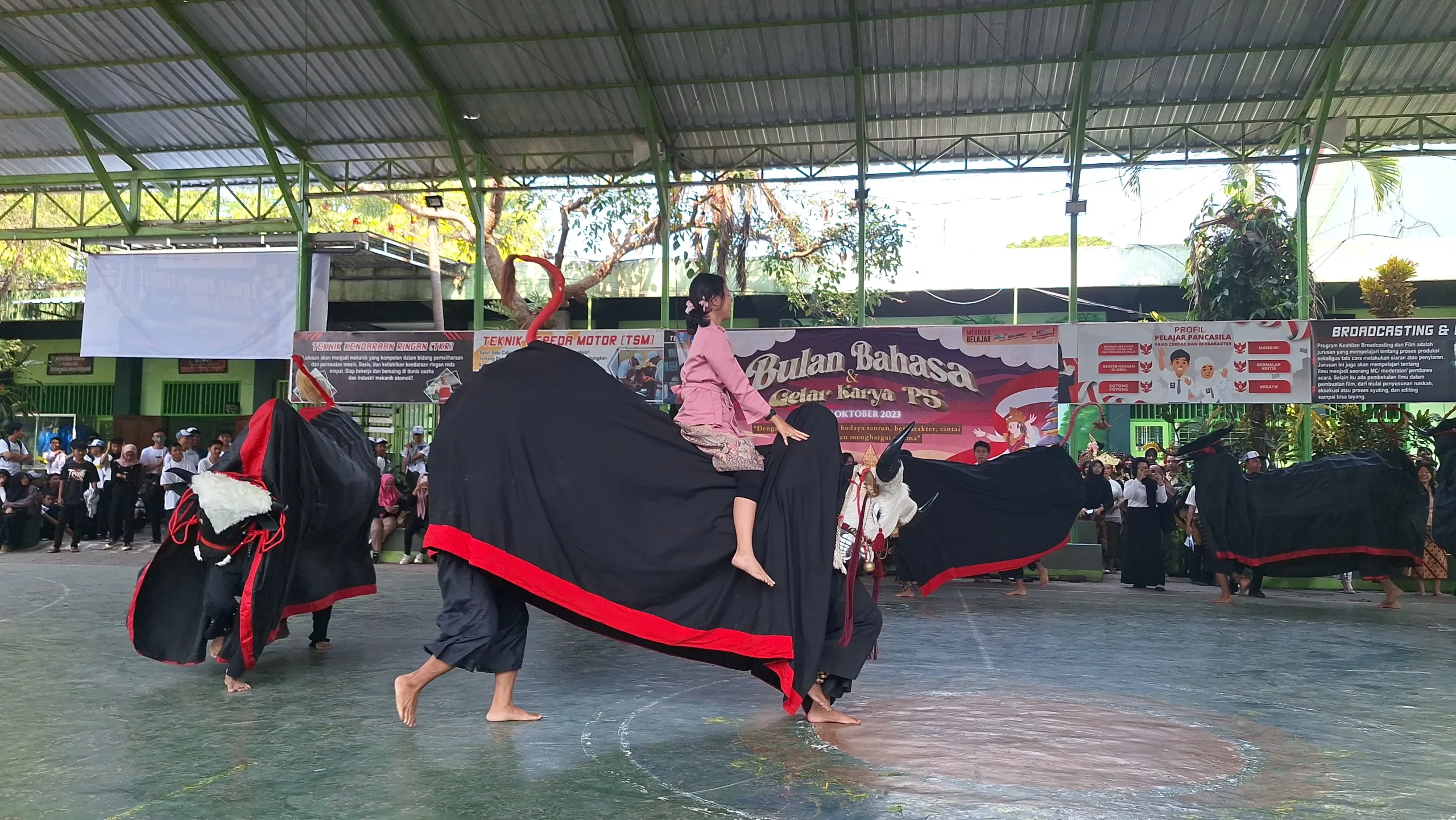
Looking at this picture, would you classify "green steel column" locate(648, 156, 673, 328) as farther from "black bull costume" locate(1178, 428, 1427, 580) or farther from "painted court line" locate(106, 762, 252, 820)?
"painted court line" locate(106, 762, 252, 820)

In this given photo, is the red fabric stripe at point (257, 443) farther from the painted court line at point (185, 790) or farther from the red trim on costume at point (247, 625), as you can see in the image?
the painted court line at point (185, 790)

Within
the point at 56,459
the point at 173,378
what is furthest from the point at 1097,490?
the point at 173,378

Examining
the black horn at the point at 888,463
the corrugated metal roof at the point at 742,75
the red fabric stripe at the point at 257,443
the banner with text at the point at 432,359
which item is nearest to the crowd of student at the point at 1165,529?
the corrugated metal roof at the point at 742,75

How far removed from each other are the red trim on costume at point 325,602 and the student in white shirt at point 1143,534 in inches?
317

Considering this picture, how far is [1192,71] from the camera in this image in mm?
12672

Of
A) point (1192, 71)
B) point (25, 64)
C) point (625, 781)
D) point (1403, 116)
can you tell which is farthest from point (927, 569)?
point (25, 64)

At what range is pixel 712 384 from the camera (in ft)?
15.5

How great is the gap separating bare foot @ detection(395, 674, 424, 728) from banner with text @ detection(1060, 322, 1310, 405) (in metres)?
9.25

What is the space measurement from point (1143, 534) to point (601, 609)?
28.3ft

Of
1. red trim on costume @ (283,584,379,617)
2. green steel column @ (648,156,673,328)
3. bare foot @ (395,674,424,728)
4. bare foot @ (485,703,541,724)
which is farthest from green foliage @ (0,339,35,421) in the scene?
bare foot @ (485,703,541,724)

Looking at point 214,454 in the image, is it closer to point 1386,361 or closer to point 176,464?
point 176,464

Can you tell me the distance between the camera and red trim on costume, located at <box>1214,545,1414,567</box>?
383 inches

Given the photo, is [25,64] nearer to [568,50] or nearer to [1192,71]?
[568,50]

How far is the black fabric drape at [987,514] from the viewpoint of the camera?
30.9ft
